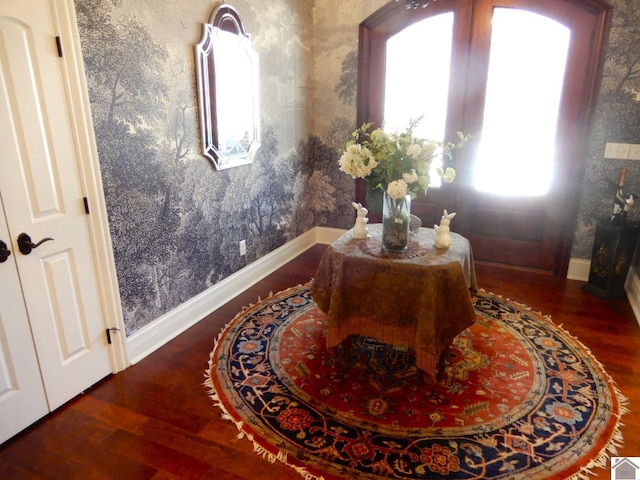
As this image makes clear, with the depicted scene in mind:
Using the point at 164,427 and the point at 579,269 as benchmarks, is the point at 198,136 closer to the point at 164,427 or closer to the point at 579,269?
the point at 164,427

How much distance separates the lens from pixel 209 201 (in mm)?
3205

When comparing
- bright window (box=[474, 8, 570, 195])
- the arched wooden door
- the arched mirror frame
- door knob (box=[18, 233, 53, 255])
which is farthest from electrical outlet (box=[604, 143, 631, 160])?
door knob (box=[18, 233, 53, 255])

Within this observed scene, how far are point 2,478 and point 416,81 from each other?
4246mm

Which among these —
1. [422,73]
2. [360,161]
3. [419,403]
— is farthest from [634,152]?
[419,403]

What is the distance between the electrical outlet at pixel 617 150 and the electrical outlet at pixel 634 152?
21 mm

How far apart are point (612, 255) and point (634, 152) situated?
2.96 ft

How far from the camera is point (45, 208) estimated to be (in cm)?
209

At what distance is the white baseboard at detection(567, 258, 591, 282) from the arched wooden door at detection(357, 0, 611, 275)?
69 millimetres

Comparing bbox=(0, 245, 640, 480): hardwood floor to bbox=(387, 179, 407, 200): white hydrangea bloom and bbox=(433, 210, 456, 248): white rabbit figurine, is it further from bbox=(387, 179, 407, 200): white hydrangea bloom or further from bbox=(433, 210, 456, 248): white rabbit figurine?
bbox=(387, 179, 407, 200): white hydrangea bloom

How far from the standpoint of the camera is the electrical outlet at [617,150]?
141 inches

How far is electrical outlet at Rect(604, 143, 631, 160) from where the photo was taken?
3.57 metres

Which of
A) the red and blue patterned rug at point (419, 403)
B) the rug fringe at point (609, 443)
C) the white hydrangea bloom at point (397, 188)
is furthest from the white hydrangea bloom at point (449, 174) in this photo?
the rug fringe at point (609, 443)

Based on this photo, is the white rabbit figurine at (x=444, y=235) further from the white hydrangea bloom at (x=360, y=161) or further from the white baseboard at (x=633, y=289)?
the white baseboard at (x=633, y=289)

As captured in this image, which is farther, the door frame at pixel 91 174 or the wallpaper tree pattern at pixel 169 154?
the wallpaper tree pattern at pixel 169 154
